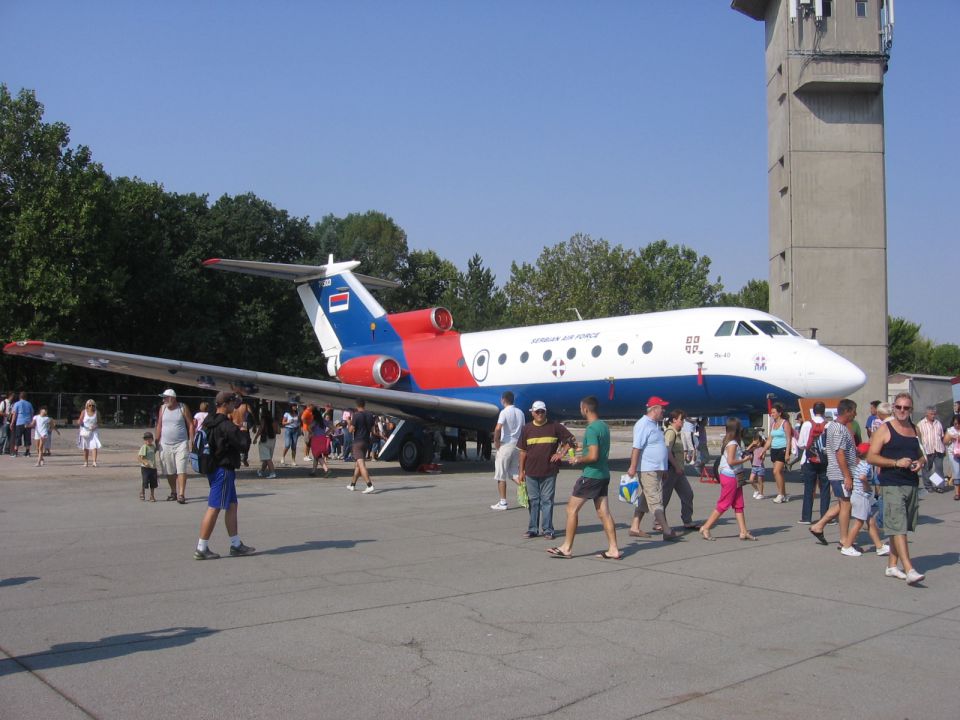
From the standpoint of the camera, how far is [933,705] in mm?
4852

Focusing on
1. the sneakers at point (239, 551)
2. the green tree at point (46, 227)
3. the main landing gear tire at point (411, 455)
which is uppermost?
the green tree at point (46, 227)

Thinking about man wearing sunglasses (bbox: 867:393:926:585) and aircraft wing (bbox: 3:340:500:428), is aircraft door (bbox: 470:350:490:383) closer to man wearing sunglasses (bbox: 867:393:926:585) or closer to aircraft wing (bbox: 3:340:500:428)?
aircraft wing (bbox: 3:340:500:428)

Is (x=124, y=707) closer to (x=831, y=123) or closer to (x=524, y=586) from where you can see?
(x=524, y=586)

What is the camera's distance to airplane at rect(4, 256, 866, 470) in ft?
55.0

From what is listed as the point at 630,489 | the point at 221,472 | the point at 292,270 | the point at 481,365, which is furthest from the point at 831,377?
the point at 292,270

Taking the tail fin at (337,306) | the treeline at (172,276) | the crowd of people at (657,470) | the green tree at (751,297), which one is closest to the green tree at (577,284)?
the treeline at (172,276)

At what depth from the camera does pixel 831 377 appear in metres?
15.7

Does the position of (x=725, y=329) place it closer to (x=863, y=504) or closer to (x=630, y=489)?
(x=630, y=489)

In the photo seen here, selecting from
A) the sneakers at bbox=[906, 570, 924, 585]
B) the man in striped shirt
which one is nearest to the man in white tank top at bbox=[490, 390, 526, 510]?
the sneakers at bbox=[906, 570, 924, 585]

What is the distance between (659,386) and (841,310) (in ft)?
69.5

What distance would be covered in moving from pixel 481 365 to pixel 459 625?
15.8 meters

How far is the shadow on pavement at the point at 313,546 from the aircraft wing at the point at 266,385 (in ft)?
28.0

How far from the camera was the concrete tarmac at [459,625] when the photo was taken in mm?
4871

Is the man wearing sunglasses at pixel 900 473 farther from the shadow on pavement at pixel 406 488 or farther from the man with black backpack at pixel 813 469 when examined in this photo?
the shadow on pavement at pixel 406 488
